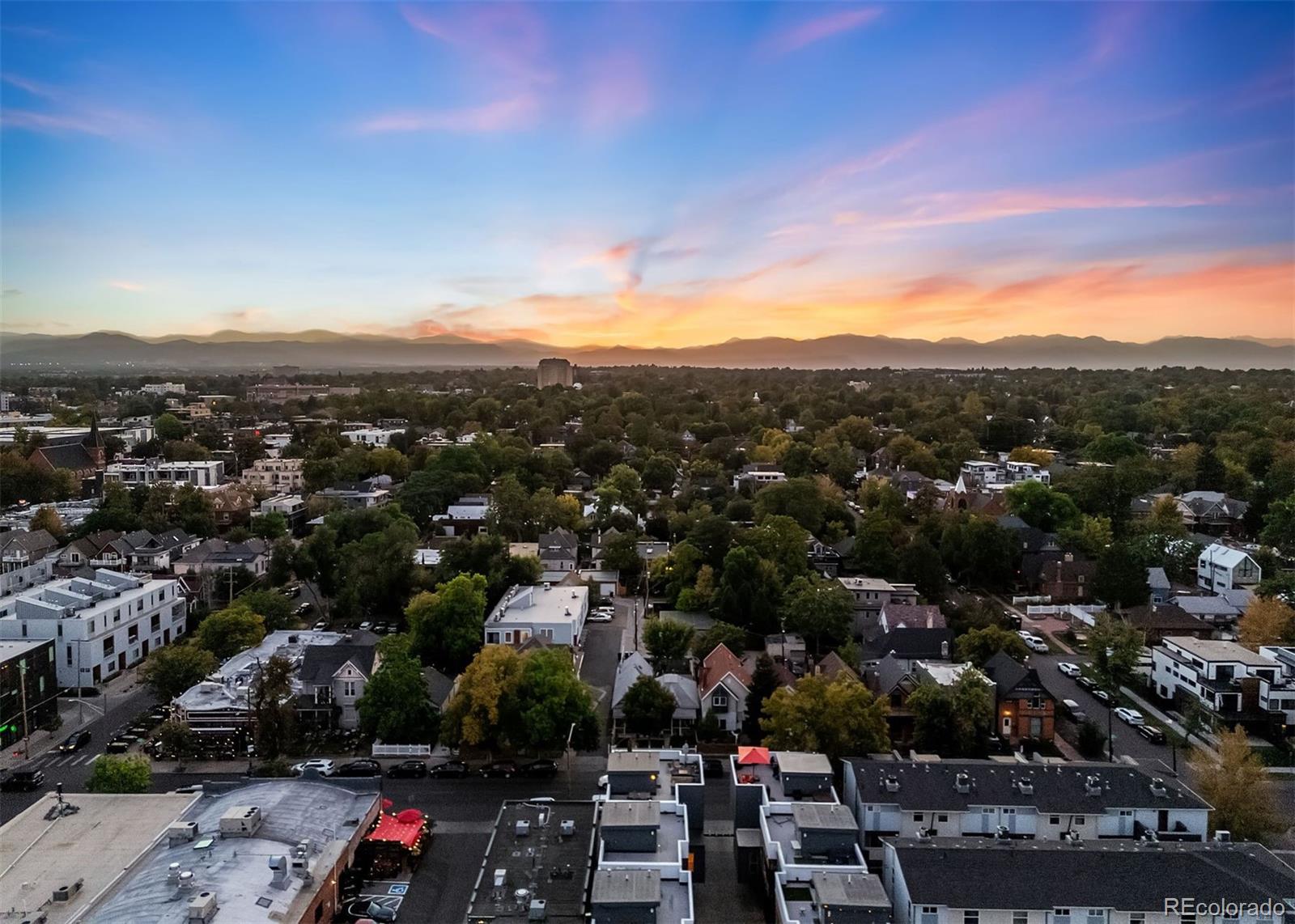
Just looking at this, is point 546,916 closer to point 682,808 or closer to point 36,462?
point 682,808

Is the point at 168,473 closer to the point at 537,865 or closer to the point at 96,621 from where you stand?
the point at 96,621

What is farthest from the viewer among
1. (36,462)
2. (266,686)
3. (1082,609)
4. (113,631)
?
(36,462)

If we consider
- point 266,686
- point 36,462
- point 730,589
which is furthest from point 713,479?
point 36,462

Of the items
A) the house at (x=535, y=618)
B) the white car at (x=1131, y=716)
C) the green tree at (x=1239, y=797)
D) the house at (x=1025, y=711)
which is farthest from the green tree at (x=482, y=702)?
the white car at (x=1131, y=716)

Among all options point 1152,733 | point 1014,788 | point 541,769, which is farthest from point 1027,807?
point 541,769

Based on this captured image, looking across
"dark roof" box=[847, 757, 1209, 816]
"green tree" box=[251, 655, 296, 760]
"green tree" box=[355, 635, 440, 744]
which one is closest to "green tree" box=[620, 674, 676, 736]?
"green tree" box=[355, 635, 440, 744]

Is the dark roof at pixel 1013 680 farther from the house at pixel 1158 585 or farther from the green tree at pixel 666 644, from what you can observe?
the house at pixel 1158 585
